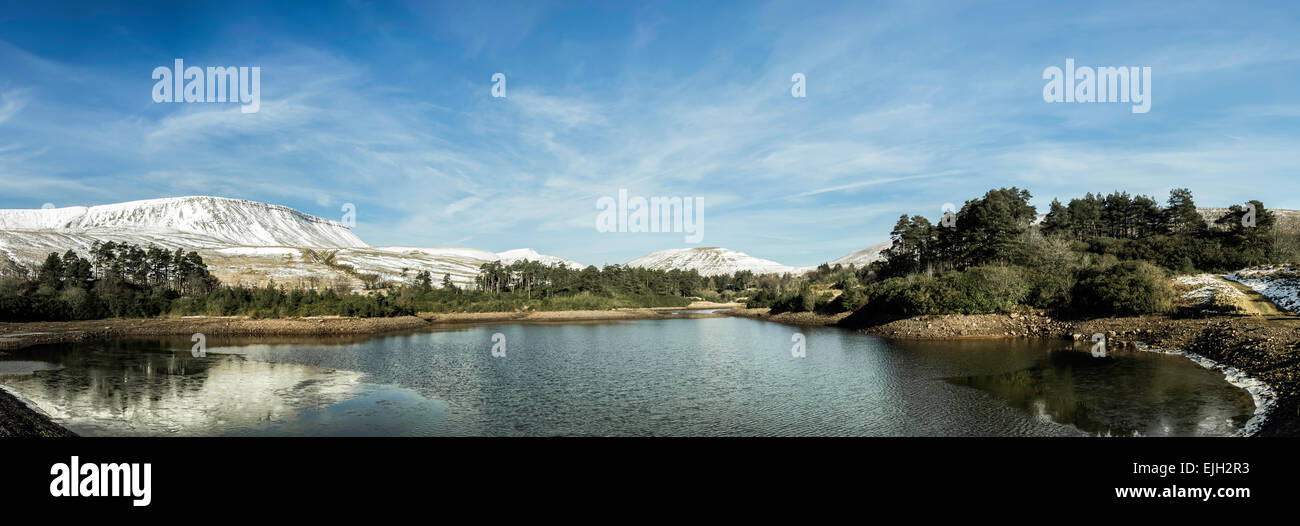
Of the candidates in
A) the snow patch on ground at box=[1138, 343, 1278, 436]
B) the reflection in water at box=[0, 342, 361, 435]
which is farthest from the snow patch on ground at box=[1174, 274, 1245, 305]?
the reflection in water at box=[0, 342, 361, 435]

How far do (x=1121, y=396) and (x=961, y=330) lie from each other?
26.3 meters

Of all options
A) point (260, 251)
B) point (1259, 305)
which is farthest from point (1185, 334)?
point (260, 251)

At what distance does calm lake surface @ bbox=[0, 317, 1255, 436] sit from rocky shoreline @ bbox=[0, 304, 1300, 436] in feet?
5.18

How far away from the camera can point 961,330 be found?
45125 mm

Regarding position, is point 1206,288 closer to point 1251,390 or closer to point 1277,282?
point 1277,282

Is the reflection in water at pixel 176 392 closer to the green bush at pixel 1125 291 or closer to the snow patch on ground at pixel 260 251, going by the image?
the green bush at pixel 1125 291

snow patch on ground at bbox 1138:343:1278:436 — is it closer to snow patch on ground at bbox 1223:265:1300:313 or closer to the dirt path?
the dirt path

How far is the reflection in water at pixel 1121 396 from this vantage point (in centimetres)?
1614

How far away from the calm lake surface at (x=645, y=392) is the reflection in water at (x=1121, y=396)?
0.08 m

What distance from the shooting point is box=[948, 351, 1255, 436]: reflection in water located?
53.0ft

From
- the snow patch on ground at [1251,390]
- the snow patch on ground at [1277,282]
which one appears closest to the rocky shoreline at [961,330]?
the snow patch on ground at [1251,390]
